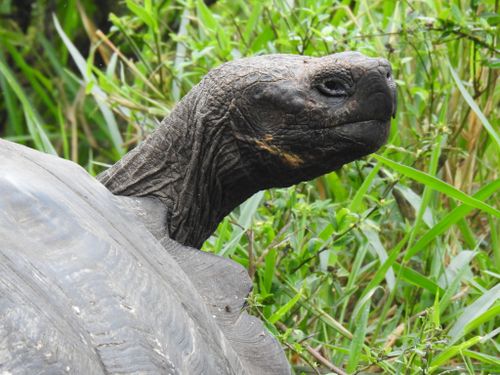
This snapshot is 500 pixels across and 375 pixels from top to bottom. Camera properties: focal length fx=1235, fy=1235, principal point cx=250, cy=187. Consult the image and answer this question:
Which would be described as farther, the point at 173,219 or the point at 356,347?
the point at 356,347

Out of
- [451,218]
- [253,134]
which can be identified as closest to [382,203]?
[451,218]

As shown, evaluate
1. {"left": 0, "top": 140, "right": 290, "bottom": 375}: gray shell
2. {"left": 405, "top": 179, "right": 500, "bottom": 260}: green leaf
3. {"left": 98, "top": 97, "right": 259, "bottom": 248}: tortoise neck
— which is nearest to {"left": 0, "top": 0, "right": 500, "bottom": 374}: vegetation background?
{"left": 405, "top": 179, "right": 500, "bottom": 260}: green leaf

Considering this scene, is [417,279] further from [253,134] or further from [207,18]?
[207,18]

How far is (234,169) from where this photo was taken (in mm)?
2150

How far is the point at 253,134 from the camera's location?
83.3 inches

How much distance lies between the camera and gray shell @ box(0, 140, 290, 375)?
1.54m

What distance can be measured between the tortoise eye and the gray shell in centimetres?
38

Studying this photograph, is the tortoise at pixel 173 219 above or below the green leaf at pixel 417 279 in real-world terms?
above

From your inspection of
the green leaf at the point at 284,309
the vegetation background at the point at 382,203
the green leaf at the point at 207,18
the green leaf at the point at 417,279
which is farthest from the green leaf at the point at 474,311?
the green leaf at the point at 207,18

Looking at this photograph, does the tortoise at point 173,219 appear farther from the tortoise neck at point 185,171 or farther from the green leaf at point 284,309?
→ the green leaf at point 284,309

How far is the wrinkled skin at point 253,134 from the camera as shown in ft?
6.69

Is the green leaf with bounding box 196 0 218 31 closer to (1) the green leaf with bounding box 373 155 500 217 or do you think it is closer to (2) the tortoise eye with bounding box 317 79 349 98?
(1) the green leaf with bounding box 373 155 500 217

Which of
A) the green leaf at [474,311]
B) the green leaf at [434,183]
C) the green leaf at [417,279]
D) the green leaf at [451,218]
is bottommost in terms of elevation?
the green leaf at [417,279]

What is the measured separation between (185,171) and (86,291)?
568 mm
